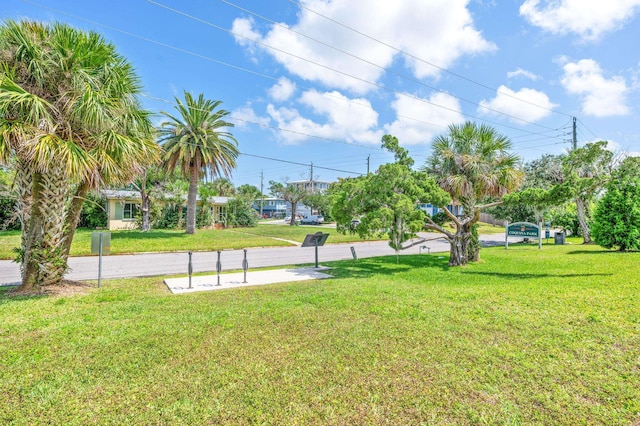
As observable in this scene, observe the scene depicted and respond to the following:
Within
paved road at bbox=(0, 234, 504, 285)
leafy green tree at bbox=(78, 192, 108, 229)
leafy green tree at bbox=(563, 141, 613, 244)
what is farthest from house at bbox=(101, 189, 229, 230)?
leafy green tree at bbox=(563, 141, 613, 244)

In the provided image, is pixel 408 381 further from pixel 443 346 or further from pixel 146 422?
pixel 146 422

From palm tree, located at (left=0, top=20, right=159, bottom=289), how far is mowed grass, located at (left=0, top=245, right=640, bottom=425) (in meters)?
1.51

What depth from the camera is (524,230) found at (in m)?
19.3

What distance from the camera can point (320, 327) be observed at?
5.08 metres

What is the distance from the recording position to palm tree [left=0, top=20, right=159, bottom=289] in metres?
6.24

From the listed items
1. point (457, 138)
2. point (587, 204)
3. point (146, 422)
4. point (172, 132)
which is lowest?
point (146, 422)

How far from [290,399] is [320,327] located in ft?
6.26

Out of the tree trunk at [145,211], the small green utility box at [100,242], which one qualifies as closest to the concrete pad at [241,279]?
the small green utility box at [100,242]

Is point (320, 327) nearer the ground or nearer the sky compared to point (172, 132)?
nearer the ground

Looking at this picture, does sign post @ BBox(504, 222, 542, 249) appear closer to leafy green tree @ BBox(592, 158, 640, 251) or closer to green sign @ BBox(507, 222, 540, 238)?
green sign @ BBox(507, 222, 540, 238)

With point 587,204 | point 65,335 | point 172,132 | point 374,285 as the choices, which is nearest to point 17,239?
point 172,132

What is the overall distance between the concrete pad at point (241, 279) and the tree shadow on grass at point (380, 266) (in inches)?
27.8

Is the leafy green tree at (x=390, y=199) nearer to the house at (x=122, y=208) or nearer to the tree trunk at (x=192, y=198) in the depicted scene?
the tree trunk at (x=192, y=198)

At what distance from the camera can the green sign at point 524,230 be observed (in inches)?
754
